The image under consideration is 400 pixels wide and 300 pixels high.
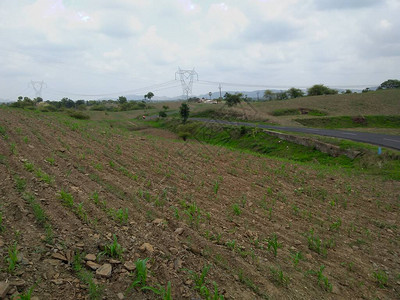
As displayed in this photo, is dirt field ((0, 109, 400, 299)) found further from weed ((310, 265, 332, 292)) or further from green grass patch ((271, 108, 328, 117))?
green grass patch ((271, 108, 328, 117))

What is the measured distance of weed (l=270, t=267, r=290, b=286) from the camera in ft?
13.9

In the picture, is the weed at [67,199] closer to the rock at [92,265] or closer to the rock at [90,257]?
the rock at [90,257]

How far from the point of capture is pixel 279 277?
4.33 meters

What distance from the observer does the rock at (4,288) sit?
2.92 meters

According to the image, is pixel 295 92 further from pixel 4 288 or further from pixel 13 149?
pixel 4 288

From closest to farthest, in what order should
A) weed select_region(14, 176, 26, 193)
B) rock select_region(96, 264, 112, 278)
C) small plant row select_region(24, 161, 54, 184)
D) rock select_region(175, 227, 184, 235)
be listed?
rock select_region(96, 264, 112, 278), rock select_region(175, 227, 184, 235), weed select_region(14, 176, 26, 193), small plant row select_region(24, 161, 54, 184)

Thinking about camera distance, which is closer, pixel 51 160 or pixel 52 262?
pixel 52 262

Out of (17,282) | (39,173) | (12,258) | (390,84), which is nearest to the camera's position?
(17,282)

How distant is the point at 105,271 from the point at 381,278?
15.7 feet

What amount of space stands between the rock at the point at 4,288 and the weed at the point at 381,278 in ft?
18.6

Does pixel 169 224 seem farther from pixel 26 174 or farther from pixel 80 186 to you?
pixel 26 174

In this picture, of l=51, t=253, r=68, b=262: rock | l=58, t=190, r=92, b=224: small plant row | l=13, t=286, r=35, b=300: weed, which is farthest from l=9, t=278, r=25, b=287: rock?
l=58, t=190, r=92, b=224: small plant row

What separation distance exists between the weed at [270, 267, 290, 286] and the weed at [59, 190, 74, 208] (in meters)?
3.94

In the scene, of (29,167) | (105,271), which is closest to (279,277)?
(105,271)
